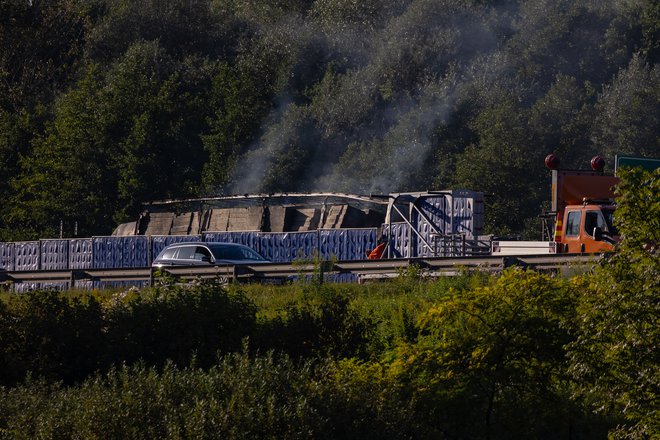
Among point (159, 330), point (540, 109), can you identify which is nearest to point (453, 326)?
point (159, 330)

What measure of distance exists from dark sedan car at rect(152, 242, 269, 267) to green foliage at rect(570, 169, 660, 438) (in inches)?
774

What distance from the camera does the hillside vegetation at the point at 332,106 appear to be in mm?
56031

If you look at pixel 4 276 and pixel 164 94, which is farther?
pixel 164 94

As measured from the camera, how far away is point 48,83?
75125 mm

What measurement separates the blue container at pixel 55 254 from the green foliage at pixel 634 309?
34429mm

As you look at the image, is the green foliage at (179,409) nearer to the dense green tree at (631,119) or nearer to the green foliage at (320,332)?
the green foliage at (320,332)

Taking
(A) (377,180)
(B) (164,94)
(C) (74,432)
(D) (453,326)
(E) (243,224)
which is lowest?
(C) (74,432)

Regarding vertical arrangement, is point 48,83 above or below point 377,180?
above

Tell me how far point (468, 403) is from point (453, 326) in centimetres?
93

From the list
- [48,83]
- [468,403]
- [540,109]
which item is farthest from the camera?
[48,83]

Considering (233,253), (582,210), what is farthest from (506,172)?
(582,210)

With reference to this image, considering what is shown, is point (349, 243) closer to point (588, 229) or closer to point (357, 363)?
point (588, 229)

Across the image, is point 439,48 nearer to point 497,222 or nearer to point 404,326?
point 497,222

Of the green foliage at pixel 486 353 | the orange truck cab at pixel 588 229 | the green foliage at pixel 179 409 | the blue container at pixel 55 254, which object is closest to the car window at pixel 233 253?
the orange truck cab at pixel 588 229
